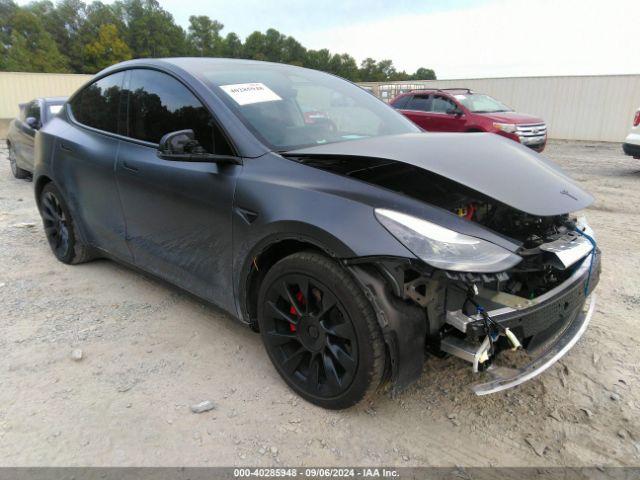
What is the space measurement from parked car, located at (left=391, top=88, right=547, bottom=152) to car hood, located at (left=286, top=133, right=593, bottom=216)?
27.2 feet

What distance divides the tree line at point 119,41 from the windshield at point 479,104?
3837 cm

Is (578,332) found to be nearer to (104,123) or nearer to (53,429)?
(53,429)

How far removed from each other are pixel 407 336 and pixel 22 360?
7.70ft

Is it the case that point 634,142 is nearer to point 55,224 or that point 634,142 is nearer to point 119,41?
point 55,224

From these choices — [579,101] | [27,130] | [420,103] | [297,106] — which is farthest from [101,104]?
[579,101]

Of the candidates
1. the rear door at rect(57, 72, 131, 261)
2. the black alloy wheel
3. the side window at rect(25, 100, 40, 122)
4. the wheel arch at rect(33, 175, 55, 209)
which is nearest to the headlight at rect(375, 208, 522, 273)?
the rear door at rect(57, 72, 131, 261)

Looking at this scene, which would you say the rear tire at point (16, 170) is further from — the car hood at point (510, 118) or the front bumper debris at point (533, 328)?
the car hood at point (510, 118)

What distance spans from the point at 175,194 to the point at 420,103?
10507 millimetres

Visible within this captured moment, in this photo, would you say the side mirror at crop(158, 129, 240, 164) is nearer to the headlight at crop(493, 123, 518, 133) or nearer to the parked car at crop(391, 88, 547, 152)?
the parked car at crop(391, 88, 547, 152)

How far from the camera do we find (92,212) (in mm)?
3654

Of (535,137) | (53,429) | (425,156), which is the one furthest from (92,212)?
(535,137)

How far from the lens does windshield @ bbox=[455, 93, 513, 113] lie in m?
11.5

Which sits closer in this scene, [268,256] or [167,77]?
[268,256]

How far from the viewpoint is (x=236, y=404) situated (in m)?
2.45
